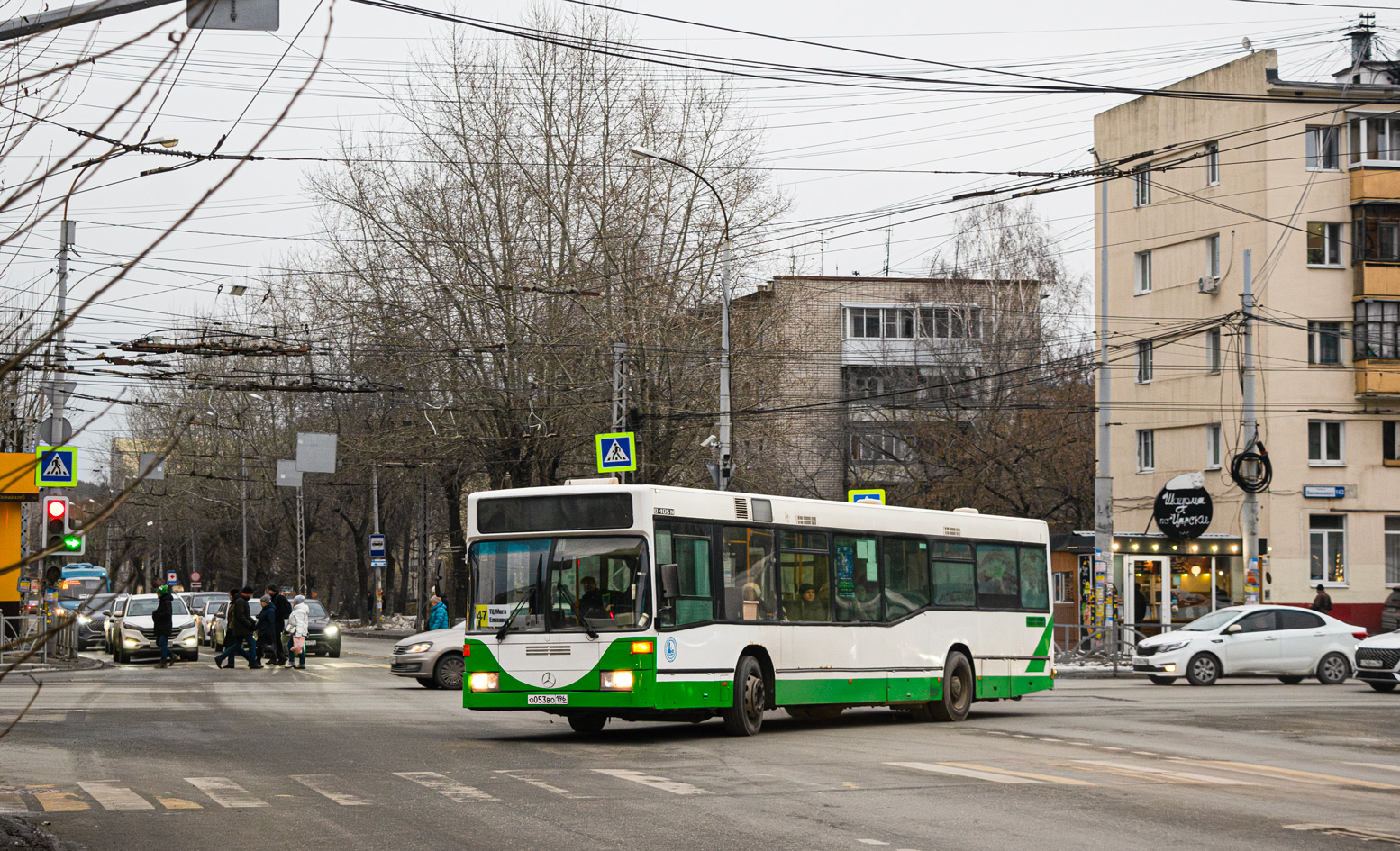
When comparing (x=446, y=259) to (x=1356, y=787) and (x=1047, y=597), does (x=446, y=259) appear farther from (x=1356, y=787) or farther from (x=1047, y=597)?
(x=1356, y=787)

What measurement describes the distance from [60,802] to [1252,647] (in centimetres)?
2323

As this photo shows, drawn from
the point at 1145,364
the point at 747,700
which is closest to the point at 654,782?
the point at 747,700

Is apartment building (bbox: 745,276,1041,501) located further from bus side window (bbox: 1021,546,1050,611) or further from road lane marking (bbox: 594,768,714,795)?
road lane marking (bbox: 594,768,714,795)

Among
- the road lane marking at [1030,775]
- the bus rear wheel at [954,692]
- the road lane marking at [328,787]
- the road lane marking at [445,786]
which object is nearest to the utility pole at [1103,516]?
the bus rear wheel at [954,692]

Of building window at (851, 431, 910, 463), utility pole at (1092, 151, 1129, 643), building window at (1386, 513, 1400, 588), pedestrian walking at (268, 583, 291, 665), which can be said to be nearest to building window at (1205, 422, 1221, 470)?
building window at (1386, 513, 1400, 588)

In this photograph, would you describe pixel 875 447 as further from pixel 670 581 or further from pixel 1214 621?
pixel 670 581

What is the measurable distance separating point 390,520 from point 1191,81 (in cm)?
4234

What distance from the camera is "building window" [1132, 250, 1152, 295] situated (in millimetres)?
50844

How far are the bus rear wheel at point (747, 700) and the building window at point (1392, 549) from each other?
34.1m

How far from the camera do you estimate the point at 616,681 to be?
15750mm

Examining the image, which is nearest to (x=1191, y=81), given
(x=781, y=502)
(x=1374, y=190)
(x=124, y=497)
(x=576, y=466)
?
(x=1374, y=190)

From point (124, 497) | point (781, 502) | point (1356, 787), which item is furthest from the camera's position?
point (781, 502)

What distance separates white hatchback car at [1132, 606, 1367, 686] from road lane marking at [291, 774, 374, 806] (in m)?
20.0

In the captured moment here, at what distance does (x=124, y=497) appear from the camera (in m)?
4.45
